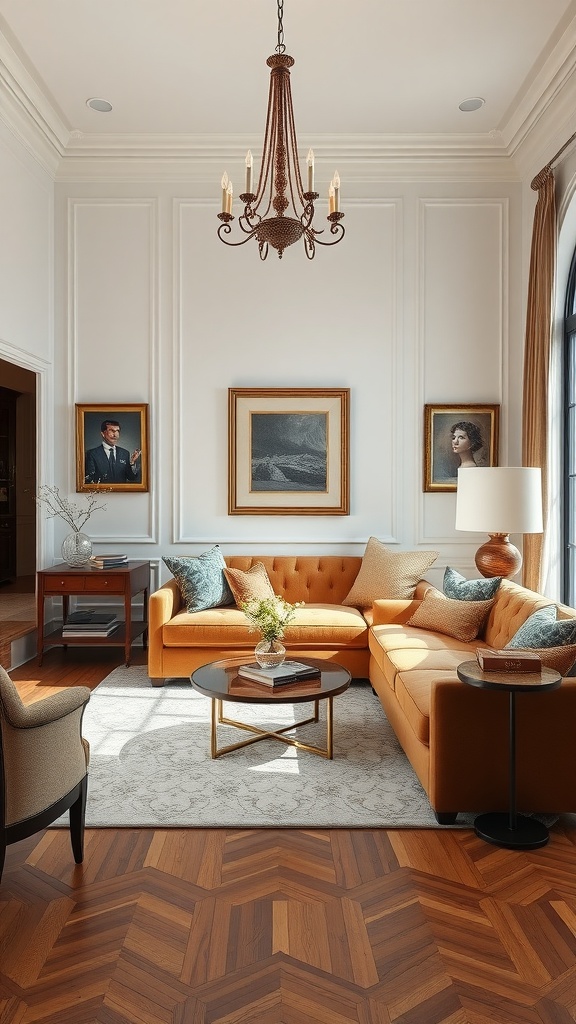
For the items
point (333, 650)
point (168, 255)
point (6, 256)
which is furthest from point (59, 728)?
point (168, 255)

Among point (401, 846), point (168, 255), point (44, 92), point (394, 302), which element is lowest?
point (401, 846)

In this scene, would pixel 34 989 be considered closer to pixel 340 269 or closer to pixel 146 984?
pixel 146 984

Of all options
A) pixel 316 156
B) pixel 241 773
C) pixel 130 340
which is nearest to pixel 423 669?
→ pixel 241 773

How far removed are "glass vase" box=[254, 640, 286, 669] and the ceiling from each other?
3.50 metres

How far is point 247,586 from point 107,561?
3.80ft

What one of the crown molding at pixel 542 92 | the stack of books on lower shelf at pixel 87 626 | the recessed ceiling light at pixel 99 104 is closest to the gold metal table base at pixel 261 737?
the stack of books on lower shelf at pixel 87 626

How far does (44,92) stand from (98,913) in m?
5.08

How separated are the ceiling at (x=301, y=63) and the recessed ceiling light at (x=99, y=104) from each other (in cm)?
4

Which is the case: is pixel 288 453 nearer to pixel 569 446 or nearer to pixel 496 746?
pixel 569 446

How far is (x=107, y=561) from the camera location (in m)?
5.35

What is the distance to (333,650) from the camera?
4762 mm

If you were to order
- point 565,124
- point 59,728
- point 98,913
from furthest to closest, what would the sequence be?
1. point 565,124
2. point 59,728
3. point 98,913

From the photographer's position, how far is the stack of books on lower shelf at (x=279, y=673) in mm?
3414

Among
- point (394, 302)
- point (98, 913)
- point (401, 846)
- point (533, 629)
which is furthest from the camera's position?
point (394, 302)
